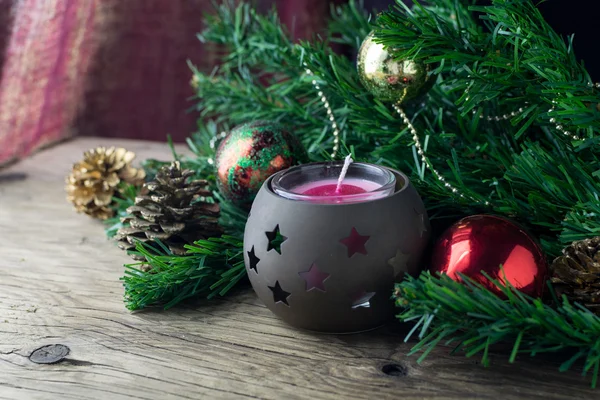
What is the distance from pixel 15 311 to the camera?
549mm

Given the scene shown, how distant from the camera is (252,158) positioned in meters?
0.61

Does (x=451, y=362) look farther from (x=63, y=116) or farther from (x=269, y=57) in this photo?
(x=63, y=116)

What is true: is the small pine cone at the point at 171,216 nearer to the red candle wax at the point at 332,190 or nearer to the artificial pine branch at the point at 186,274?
the artificial pine branch at the point at 186,274

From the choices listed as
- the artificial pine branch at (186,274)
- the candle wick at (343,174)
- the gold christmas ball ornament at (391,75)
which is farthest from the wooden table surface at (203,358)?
the gold christmas ball ornament at (391,75)

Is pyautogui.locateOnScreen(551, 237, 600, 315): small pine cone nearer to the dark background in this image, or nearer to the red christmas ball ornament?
the red christmas ball ornament

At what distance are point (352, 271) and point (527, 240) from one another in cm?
14

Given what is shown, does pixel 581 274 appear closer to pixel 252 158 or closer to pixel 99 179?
pixel 252 158

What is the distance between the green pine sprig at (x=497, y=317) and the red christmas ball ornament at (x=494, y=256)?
0.02 m

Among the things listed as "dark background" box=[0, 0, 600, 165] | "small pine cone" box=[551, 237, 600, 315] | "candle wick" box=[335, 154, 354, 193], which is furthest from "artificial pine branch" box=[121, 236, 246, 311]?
"dark background" box=[0, 0, 600, 165]

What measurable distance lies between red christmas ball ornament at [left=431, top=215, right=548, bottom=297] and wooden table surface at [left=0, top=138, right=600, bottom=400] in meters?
0.06

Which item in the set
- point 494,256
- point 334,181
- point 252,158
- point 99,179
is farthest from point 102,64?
point 494,256

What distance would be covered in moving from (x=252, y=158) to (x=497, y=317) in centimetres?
28

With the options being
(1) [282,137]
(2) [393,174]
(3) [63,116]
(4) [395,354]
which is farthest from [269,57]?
(3) [63,116]

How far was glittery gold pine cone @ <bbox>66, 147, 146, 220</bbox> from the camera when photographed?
73 centimetres
